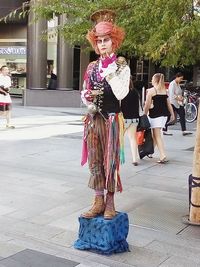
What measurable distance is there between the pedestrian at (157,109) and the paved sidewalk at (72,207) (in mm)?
409

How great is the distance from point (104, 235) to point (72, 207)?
161 centimetres

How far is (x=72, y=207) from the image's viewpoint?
5883 mm

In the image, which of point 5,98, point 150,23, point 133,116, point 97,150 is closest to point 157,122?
point 133,116

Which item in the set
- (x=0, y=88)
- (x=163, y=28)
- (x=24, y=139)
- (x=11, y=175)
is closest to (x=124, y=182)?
(x=11, y=175)

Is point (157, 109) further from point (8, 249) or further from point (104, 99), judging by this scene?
point (8, 249)

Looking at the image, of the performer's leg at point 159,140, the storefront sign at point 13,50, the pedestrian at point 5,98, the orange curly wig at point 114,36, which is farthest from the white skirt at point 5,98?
the storefront sign at point 13,50

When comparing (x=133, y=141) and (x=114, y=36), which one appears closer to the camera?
(x=114, y=36)

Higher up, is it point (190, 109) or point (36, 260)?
point (190, 109)

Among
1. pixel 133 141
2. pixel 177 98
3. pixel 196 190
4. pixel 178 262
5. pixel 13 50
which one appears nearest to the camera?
pixel 178 262

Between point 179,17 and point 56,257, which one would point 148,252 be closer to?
point 56,257

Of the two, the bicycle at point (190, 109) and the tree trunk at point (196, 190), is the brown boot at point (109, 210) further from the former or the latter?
the bicycle at point (190, 109)

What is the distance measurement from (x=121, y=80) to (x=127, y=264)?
5.39ft

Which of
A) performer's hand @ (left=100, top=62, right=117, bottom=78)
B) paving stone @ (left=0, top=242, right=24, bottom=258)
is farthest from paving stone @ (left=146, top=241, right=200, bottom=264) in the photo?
performer's hand @ (left=100, top=62, right=117, bottom=78)

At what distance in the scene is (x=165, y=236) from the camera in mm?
4918
